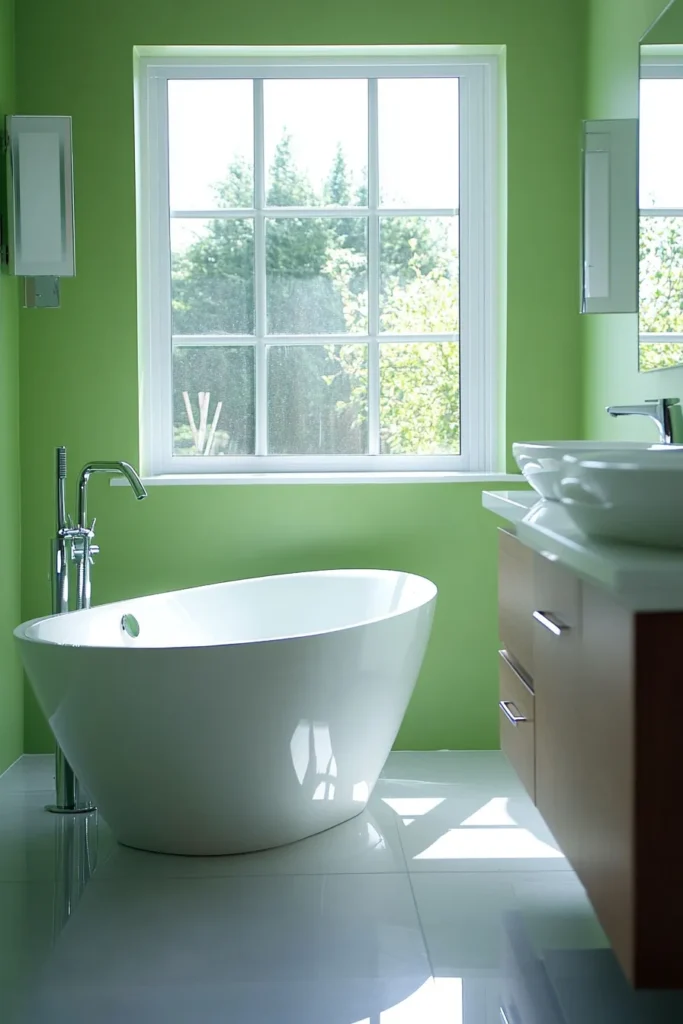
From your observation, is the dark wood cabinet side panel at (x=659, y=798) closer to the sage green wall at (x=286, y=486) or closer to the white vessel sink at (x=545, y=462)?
the white vessel sink at (x=545, y=462)

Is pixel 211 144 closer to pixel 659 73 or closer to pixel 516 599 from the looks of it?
pixel 659 73

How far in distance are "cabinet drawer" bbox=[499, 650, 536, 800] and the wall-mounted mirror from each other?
897 mm

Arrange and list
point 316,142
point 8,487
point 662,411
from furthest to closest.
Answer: point 316,142, point 8,487, point 662,411

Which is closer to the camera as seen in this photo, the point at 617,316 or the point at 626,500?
the point at 626,500

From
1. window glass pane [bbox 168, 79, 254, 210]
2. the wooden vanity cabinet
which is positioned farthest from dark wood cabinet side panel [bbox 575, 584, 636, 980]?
window glass pane [bbox 168, 79, 254, 210]

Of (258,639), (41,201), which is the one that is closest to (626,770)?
(258,639)

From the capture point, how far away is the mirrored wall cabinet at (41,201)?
3.18 meters

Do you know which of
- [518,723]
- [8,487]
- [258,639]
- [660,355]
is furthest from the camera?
[8,487]

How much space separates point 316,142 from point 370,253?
41cm

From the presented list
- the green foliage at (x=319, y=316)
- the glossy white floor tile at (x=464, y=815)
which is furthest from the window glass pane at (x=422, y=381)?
the glossy white floor tile at (x=464, y=815)

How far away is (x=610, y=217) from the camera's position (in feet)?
9.46

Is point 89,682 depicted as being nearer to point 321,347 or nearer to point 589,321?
point 321,347

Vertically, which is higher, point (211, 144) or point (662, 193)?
point (211, 144)

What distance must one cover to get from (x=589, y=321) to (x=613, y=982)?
2053 millimetres
